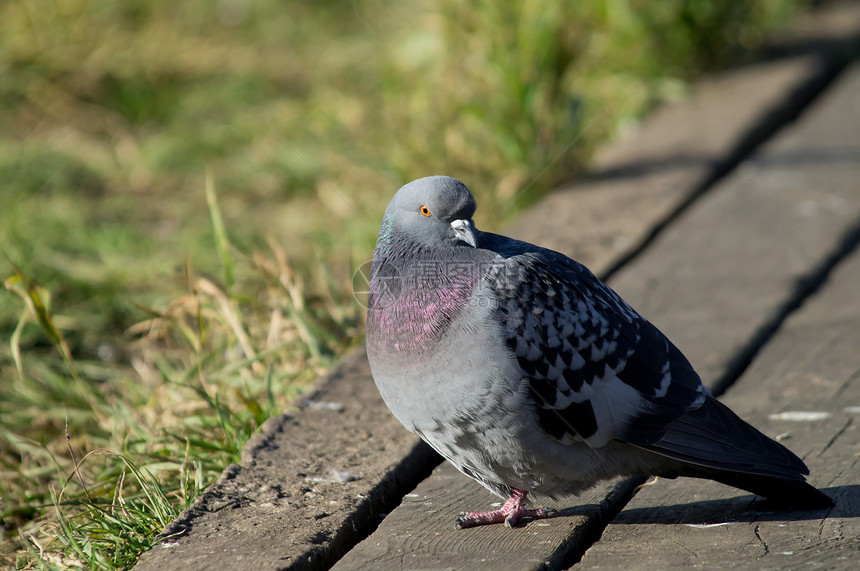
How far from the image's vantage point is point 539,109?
195 inches

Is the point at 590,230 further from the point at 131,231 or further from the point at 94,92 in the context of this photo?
the point at 94,92

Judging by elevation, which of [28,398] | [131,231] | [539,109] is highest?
[539,109]

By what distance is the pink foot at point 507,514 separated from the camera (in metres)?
2.25

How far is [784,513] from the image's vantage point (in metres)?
2.23

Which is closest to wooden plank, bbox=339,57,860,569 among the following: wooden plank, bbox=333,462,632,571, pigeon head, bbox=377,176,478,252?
wooden plank, bbox=333,462,632,571

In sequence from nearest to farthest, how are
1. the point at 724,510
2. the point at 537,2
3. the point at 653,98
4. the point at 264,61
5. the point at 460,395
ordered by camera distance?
the point at 460,395 → the point at 724,510 → the point at 537,2 → the point at 653,98 → the point at 264,61

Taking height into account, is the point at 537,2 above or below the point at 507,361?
above

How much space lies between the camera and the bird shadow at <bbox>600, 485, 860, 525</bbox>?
2.19 m

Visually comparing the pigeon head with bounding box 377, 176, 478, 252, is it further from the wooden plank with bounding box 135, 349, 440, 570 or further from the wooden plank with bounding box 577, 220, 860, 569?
the wooden plank with bounding box 577, 220, 860, 569

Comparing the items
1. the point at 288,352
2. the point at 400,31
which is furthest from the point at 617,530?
the point at 400,31

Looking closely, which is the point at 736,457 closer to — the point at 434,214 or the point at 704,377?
the point at 704,377

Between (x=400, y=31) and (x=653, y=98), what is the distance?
5.57ft

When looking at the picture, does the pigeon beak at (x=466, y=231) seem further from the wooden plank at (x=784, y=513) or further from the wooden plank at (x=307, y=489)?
the wooden plank at (x=784, y=513)

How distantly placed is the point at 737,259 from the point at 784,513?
1.60 m
